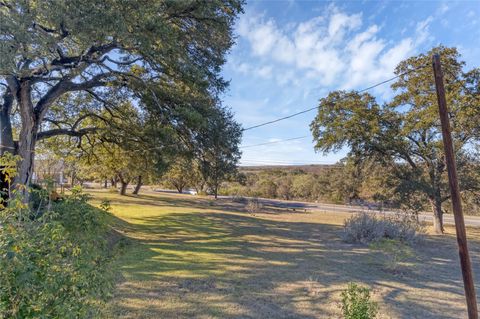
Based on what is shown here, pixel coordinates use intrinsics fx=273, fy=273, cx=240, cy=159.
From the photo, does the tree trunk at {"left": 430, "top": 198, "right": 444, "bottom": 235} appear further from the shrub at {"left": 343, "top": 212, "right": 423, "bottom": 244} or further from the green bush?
the green bush

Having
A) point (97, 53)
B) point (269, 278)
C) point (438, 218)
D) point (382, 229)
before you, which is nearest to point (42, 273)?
point (269, 278)

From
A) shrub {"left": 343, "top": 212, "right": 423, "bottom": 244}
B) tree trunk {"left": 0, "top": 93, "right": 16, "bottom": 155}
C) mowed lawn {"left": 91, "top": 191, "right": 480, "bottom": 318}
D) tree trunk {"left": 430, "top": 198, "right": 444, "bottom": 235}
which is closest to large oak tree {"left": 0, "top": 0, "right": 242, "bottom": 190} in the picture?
tree trunk {"left": 0, "top": 93, "right": 16, "bottom": 155}

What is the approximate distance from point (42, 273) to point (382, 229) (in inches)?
394

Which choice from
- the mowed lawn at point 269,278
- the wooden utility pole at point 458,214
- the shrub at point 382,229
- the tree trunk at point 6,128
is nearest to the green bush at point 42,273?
the mowed lawn at point 269,278

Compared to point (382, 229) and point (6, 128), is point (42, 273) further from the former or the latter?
point (382, 229)

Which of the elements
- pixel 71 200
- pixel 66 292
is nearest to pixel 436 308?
pixel 66 292

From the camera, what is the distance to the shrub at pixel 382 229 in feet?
30.8

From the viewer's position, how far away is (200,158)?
340 inches

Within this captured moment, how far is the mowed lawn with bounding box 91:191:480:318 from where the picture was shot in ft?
13.5

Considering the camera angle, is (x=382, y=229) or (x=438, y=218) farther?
(x=438, y=218)

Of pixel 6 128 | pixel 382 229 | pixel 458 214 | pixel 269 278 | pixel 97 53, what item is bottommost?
pixel 269 278

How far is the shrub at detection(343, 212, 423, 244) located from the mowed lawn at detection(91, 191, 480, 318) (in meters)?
0.51

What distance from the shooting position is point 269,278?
18.5 ft

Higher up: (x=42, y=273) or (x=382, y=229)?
(x=42, y=273)
